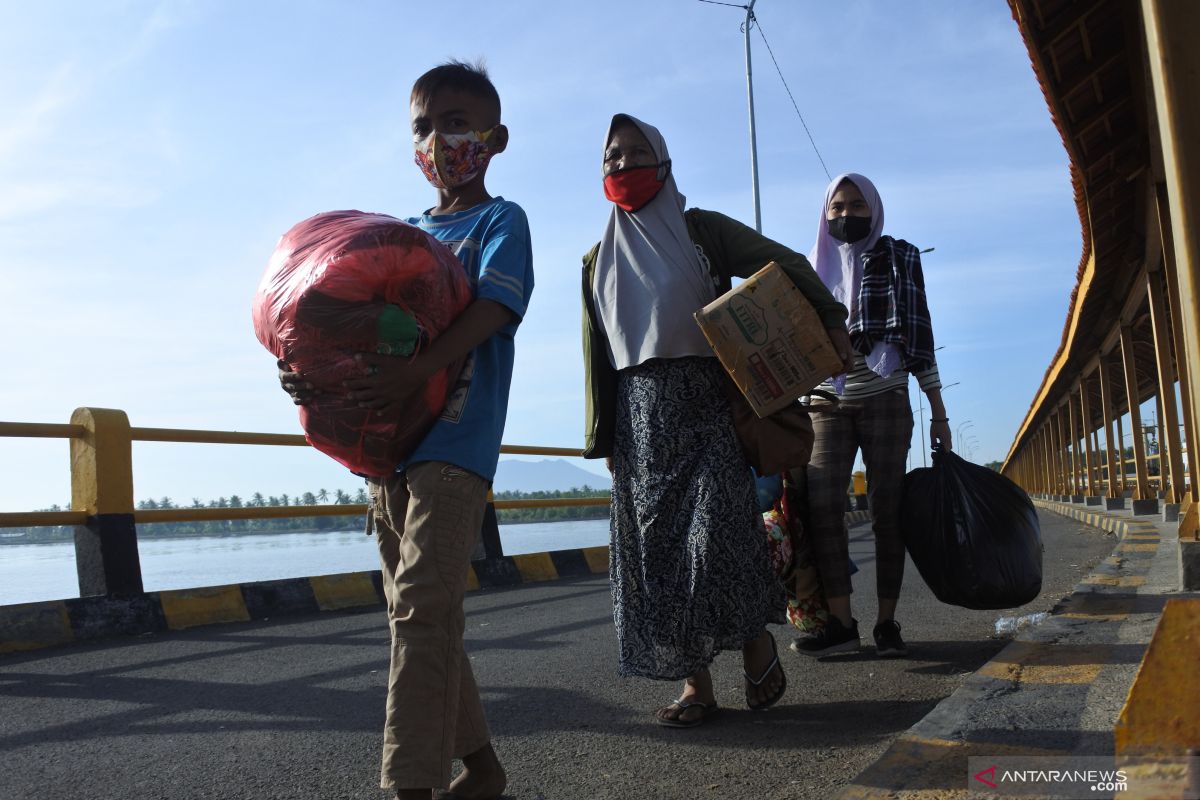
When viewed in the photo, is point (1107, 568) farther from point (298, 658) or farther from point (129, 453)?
point (129, 453)

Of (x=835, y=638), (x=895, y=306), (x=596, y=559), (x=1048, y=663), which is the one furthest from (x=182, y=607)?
(x=1048, y=663)

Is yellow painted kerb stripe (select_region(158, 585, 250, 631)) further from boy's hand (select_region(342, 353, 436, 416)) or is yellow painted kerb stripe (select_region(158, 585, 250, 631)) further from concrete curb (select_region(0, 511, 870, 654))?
boy's hand (select_region(342, 353, 436, 416))

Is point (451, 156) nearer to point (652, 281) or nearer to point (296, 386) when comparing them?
point (296, 386)

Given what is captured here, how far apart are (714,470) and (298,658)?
240 centimetres

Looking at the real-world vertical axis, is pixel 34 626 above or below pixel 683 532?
below

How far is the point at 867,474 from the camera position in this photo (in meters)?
3.98

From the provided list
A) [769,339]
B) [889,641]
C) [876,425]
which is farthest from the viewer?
[876,425]

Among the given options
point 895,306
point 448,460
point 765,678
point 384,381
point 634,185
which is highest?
point 634,185

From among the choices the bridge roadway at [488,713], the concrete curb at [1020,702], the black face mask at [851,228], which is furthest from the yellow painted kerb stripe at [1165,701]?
the black face mask at [851,228]

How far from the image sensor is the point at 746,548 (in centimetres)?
296

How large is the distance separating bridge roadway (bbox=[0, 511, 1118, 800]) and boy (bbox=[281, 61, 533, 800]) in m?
0.43

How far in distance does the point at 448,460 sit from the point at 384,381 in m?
0.23

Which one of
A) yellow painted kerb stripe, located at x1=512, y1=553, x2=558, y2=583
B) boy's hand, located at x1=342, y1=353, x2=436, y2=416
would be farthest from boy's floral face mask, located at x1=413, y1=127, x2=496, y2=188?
yellow painted kerb stripe, located at x1=512, y1=553, x2=558, y2=583

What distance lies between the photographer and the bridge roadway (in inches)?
94.9
